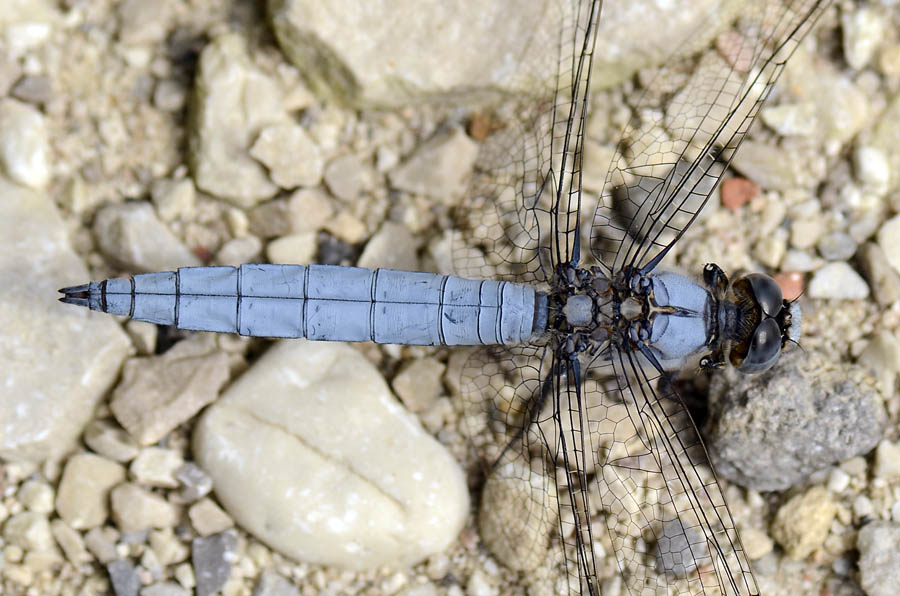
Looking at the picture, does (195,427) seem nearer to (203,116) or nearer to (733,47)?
(203,116)

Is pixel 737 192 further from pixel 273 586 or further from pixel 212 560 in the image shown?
pixel 212 560

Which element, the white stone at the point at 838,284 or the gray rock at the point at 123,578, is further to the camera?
the white stone at the point at 838,284

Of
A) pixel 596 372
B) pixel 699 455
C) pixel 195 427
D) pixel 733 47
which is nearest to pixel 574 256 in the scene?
pixel 596 372

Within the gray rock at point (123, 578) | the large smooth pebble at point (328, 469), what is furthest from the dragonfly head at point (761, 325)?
the gray rock at point (123, 578)

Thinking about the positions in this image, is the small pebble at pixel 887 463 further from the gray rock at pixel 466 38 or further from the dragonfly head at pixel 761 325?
the gray rock at pixel 466 38

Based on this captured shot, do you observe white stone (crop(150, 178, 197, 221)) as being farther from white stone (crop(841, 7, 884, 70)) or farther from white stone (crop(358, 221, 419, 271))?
white stone (crop(841, 7, 884, 70))

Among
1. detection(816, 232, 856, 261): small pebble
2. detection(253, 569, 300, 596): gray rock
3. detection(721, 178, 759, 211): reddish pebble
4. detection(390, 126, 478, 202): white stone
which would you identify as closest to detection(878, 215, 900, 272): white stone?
detection(816, 232, 856, 261): small pebble

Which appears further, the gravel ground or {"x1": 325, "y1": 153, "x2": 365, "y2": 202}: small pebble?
{"x1": 325, "y1": 153, "x2": 365, "y2": 202}: small pebble
